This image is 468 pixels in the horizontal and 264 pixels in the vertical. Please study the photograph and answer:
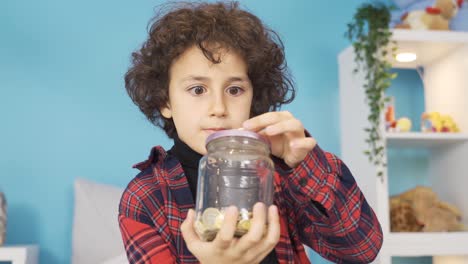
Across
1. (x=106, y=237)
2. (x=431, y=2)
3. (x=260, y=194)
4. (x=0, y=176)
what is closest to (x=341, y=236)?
(x=260, y=194)

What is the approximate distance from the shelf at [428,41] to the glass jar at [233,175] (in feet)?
5.07

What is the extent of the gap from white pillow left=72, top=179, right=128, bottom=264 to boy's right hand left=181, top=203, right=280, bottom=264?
1.34 metres

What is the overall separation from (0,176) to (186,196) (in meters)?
1.41

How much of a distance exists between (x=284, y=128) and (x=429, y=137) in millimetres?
1518

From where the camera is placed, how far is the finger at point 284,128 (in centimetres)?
80

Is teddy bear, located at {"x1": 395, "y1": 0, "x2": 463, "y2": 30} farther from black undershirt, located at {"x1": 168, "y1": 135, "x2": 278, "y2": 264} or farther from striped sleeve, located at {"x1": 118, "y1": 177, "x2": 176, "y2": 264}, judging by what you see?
striped sleeve, located at {"x1": 118, "y1": 177, "x2": 176, "y2": 264}

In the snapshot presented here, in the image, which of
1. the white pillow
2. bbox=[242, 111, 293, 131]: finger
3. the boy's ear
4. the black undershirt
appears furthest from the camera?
the white pillow

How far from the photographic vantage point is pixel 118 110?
2275 mm

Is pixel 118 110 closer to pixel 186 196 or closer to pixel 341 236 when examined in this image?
pixel 186 196

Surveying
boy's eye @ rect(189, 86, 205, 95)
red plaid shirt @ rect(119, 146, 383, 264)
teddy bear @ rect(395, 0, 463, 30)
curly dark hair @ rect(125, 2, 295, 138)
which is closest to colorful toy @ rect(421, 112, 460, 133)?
teddy bear @ rect(395, 0, 463, 30)

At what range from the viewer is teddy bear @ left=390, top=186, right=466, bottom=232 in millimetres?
2129

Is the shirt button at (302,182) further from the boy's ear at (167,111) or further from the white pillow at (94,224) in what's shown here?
the white pillow at (94,224)

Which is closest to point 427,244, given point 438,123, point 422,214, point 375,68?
point 422,214

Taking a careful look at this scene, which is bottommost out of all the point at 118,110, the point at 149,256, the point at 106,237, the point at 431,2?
the point at 106,237
